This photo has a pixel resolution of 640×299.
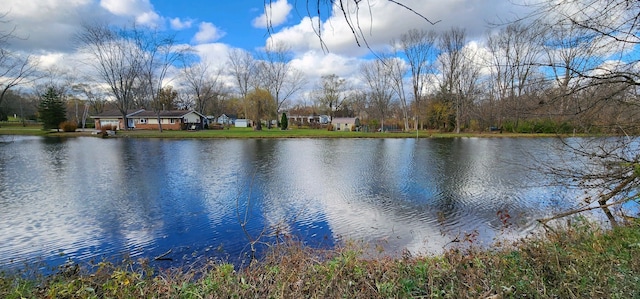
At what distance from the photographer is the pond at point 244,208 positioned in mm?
6113

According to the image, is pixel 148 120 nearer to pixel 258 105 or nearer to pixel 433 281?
pixel 258 105

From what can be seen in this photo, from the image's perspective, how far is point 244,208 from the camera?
8.49m

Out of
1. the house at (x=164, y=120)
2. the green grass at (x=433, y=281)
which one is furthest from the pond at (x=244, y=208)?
the house at (x=164, y=120)

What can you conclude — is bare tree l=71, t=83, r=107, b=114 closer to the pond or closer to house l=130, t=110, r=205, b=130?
house l=130, t=110, r=205, b=130

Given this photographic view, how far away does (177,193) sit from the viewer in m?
10.1

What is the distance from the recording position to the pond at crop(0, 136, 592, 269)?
241 inches

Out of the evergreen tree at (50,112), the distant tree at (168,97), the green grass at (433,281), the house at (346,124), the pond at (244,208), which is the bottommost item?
the pond at (244,208)

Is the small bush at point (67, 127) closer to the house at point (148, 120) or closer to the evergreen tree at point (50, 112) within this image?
the evergreen tree at point (50, 112)

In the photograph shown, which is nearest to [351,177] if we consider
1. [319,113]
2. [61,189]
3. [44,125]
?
[61,189]

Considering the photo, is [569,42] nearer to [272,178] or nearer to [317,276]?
[317,276]

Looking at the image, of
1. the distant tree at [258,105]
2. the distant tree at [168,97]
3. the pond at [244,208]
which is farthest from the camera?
the distant tree at [168,97]

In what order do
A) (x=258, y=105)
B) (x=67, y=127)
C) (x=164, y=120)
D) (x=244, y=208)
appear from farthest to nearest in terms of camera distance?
(x=258, y=105), (x=164, y=120), (x=67, y=127), (x=244, y=208)

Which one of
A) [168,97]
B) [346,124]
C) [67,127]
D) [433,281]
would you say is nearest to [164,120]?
[67,127]

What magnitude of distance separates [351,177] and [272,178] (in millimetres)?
3279
